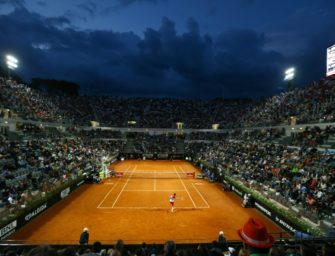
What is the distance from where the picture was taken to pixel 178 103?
82.1m

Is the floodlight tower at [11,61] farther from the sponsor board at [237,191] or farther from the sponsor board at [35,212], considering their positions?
the sponsor board at [237,191]

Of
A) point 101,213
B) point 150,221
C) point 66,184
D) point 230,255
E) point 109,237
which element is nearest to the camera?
point 230,255

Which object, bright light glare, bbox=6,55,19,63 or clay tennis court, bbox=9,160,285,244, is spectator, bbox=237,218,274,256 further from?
→ bright light glare, bbox=6,55,19,63

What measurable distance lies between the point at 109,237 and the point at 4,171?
1171cm

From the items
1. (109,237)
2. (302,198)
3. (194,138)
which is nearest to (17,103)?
(109,237)

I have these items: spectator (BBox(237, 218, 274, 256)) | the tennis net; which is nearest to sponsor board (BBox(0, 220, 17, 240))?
spectator (BBox(237, 218, 274, 256))

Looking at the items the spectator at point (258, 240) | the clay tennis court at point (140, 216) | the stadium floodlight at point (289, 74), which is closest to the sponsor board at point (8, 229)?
the clay tennis court at point (140, 216)

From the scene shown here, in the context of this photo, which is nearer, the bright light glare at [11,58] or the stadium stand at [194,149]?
the stadium stand at [194,149]

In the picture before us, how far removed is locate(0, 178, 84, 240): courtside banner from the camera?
598 inches

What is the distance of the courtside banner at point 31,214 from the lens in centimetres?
1520

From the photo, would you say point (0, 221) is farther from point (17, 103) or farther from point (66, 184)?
point (17, 103)

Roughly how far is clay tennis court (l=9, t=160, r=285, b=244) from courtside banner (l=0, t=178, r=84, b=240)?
1.17 ft

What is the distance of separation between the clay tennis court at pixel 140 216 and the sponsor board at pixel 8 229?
375mm

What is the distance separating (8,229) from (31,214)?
325cm
